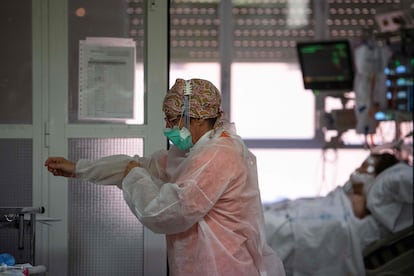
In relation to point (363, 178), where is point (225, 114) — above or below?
above

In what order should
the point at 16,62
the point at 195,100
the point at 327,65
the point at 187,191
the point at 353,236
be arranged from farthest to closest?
1. the point at 327,65
2. the point at 353,236
3. the point at 16,62
4. the point at 195,100
5. the point at 187,191

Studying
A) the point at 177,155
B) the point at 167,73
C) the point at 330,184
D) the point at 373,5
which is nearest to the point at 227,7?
the point at 373,5

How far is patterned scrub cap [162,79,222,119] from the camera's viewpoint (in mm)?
2330

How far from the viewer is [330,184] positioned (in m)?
7.18

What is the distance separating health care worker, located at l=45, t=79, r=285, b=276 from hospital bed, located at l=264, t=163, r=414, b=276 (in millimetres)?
2217

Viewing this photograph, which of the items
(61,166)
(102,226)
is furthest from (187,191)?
(102,226)

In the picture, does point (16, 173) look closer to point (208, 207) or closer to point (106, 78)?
point (106, 78)

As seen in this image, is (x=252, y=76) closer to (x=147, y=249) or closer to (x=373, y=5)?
(x=373, y=5)

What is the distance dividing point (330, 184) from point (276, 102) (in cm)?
106

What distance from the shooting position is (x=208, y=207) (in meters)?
2.24

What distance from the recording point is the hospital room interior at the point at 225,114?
115 inches

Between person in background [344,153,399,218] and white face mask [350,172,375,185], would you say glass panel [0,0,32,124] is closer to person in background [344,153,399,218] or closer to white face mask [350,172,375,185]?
person in background [344,153,399,218]

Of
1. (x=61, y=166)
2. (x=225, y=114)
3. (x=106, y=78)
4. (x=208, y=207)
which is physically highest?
(x=106, y=78)

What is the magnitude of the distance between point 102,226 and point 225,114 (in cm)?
283
